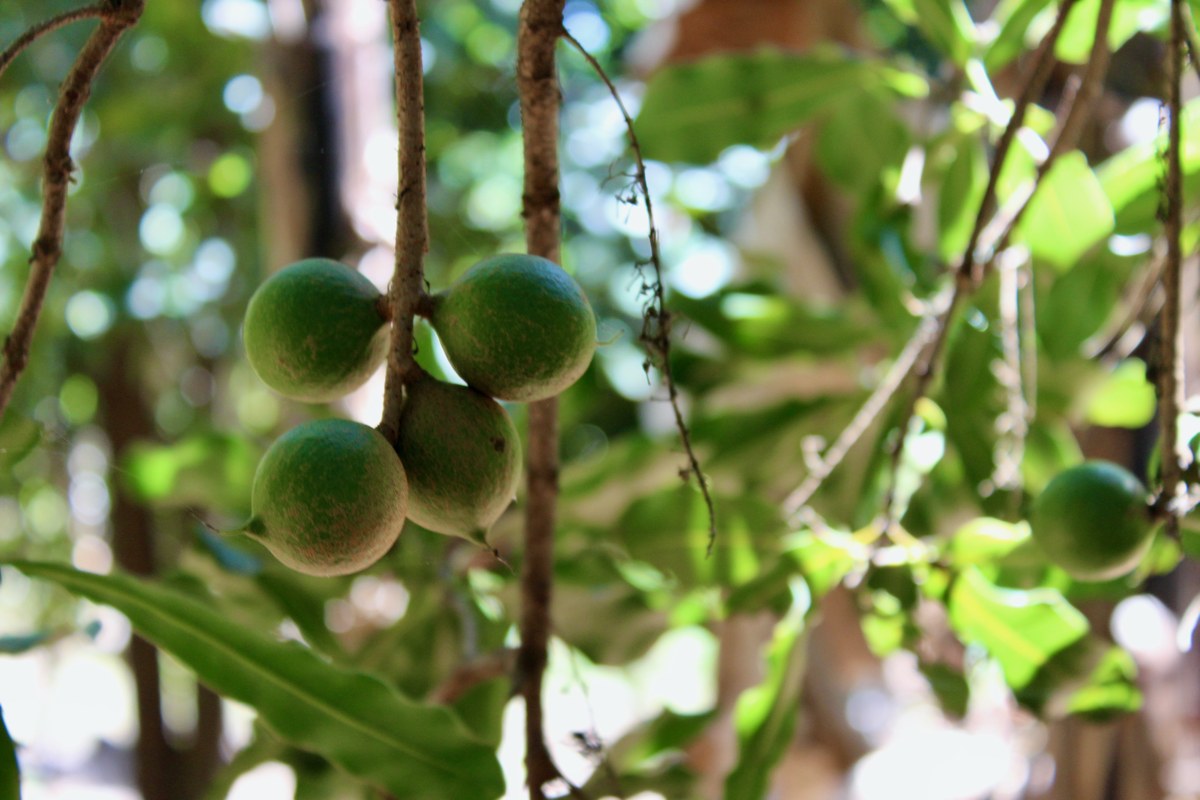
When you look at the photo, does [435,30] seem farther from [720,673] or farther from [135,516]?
[720,673]

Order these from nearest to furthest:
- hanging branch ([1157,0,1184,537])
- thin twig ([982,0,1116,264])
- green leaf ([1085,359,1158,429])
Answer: hanging branch ([1157,0,1184,537]), thin twig ([982,0,1116,264]), green leaf ([1085,359,1158,429])

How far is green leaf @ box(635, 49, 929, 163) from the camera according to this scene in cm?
135

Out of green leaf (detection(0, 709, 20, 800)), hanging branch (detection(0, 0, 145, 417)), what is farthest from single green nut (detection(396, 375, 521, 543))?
green leaf (detection(0, 709, 20, 800))

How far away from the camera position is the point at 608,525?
1.33 meters

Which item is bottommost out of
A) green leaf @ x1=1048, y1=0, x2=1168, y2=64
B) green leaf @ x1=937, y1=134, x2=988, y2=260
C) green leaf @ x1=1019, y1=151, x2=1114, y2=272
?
green leaf @ x1=1019, y1=151, x2=1114, y2=272

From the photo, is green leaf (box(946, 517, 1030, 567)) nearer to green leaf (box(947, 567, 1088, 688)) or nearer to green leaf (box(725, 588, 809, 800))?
green leaf (box(947, 567, 1088, 688))

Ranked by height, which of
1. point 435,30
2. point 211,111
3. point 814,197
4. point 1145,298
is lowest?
point 1145,298

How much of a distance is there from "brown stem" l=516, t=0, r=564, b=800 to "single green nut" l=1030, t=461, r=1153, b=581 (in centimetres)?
44

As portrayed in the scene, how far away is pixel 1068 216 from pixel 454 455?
0.95 metres

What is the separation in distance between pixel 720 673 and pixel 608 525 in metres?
0.89

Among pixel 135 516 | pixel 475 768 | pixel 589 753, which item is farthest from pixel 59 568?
pixel 135 516

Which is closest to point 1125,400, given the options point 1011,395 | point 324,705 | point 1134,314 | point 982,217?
point 1134,314

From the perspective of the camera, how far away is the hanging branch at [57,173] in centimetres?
61

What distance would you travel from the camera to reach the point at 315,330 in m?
0.63
